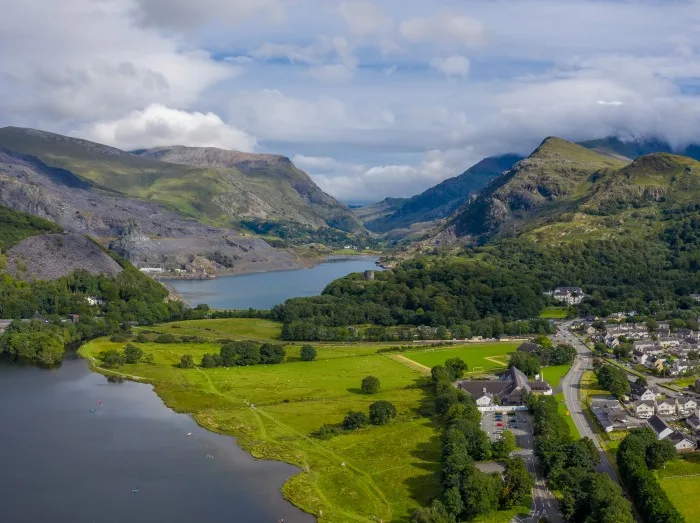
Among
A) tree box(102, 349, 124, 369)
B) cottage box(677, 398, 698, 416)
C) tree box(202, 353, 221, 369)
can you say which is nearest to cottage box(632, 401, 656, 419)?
cottage box(677, 398, 698, 416)

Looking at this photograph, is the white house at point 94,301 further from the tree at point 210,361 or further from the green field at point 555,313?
the green field at point 555,313

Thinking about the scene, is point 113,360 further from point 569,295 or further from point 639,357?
point 569,295

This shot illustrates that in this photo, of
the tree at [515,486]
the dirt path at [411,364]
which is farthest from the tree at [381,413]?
the dirt path at [411,364]

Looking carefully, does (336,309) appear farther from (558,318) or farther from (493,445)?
(493,445)

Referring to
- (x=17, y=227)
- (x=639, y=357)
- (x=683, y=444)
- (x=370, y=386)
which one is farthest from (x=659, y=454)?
(x=17, y=227)

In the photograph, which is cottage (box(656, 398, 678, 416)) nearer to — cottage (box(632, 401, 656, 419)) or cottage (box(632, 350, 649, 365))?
cottage (box(632, 401, 656, 419))

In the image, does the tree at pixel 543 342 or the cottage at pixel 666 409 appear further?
the tree at pixel 543 342

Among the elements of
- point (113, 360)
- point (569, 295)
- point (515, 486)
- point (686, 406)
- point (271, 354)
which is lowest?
point (686, 406)
